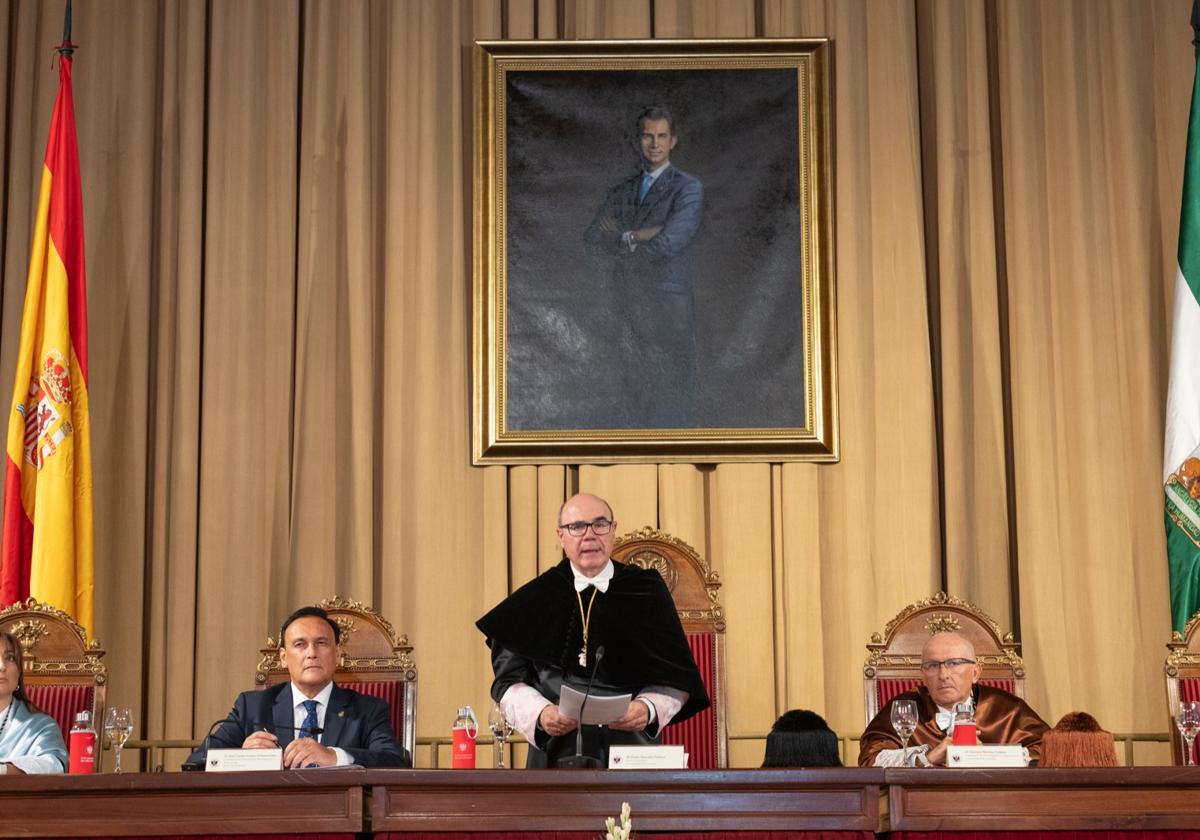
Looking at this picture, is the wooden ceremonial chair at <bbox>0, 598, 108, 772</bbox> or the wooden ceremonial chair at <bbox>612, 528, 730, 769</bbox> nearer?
the wooden ceremonial chair at <bbox>0, 598, 108, 772</bbox>

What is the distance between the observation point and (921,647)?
16.5 ft

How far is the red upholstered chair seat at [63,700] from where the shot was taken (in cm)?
475

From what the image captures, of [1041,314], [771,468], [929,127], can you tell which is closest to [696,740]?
[771,468]

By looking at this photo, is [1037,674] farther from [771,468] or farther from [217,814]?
[217,814]

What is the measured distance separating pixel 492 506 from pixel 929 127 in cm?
242

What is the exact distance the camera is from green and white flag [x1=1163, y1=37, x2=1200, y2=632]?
222 inches

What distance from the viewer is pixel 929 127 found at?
6426 millimetres

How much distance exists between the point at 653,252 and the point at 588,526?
204 cm

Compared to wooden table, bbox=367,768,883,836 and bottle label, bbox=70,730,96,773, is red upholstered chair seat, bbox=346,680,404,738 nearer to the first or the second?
bottle label, bbox=70,730,96,773

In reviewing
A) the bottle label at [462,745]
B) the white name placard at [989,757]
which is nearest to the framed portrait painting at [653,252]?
the bottle label at [462,745]

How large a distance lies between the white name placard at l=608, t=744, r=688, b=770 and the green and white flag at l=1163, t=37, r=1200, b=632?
115 inches

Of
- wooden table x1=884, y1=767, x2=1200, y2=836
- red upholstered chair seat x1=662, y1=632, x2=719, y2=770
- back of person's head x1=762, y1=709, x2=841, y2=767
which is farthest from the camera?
red upholstered chair seat x1=662, y1=632, x2=719, y2=770

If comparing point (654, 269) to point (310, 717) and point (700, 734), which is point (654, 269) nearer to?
point (700, 734)

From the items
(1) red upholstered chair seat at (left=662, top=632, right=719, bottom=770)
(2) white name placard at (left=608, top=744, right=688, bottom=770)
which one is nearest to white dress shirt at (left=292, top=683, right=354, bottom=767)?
(1) red upholstered chair seat at (left=662, top=632, right=719, bottom=770)
